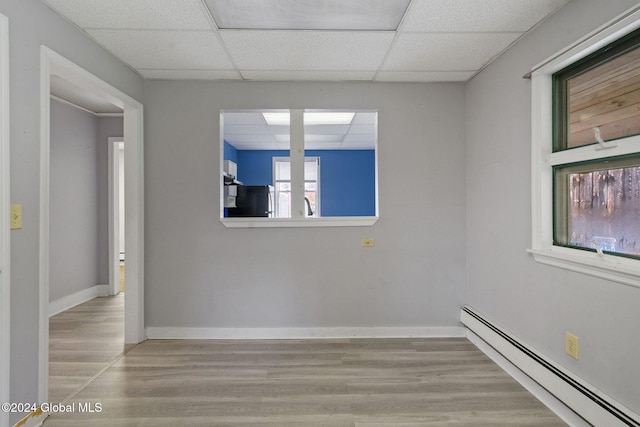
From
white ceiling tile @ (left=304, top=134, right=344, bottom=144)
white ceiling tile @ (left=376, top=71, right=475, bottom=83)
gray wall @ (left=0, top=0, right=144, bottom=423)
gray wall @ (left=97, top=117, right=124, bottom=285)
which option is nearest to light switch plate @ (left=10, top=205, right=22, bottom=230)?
gray wall @ (left=0, top=0, right=144, bottom=423)

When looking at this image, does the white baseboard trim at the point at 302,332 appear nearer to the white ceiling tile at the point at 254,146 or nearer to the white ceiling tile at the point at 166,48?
the white ceiling tile at the point at 166,48

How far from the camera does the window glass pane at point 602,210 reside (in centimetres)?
155

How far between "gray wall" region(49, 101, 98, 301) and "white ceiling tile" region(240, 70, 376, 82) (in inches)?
101

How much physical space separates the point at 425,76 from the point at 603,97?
4.56 feet

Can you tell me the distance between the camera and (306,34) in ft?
7.05

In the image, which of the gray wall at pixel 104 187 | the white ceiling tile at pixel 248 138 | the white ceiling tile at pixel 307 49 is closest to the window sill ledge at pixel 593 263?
the white ceiling tile at pixel 307 49

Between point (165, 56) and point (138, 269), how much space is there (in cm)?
172

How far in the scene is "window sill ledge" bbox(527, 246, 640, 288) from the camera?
147 centimetres

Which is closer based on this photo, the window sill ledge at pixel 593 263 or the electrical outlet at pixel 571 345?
the window sill ledge at pixel 593 263

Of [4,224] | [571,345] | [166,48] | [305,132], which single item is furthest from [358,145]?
[4,224]

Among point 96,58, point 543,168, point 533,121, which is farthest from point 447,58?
point 96,58

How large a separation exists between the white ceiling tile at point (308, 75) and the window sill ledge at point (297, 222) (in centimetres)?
121

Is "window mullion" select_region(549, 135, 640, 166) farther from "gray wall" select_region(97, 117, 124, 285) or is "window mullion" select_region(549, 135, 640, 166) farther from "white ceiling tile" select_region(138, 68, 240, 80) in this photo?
"gray wall" select_region(97, 117, 124, 285)

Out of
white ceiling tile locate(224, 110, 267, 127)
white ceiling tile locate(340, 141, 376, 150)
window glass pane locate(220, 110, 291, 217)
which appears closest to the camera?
window glass pane locate(220, 110, 291, 217)
